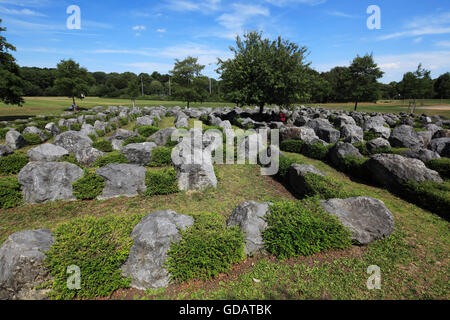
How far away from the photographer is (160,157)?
1196 cm

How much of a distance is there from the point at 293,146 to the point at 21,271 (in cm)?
1506

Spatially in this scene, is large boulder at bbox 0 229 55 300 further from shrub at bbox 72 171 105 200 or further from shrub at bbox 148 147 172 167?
shrub at bbox 148 147 172 167

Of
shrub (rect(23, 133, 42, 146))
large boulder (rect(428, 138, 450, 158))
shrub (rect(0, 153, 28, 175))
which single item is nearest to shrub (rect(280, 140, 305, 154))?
large boulder (rect(428, 138, 450, 158))

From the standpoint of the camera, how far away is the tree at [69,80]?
1519 inches

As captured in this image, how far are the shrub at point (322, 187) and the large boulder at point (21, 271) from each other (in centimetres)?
734

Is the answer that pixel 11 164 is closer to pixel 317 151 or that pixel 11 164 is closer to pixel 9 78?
pixel 317 151

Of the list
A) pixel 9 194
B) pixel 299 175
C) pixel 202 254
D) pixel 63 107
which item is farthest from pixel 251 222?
pixel 63 107

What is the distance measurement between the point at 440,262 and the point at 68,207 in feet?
37.5

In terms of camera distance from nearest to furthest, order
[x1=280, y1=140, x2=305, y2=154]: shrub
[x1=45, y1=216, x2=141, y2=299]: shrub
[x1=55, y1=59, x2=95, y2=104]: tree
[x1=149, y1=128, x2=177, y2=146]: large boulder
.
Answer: [x1=45, y1=216, x2=141, y2=299]: shrub
[x1=280, y1=140, x2=305, y2=154]: shrub
[x1=149, y1=128, x2=177, y2=146]: large boulder
[x1=55, y1=59, x2=95, y2=104]: tree

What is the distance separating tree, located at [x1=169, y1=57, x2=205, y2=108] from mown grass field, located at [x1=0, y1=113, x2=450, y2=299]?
33.3 metres

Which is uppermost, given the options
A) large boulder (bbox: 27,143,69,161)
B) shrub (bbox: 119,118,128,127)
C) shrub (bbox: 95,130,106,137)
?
shrub (bbox: 119,118,128,127)

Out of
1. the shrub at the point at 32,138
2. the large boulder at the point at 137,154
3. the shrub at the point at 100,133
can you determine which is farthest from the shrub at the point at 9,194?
the shrub at the point at 100,133

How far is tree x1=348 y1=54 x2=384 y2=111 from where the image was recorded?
41.1 m
